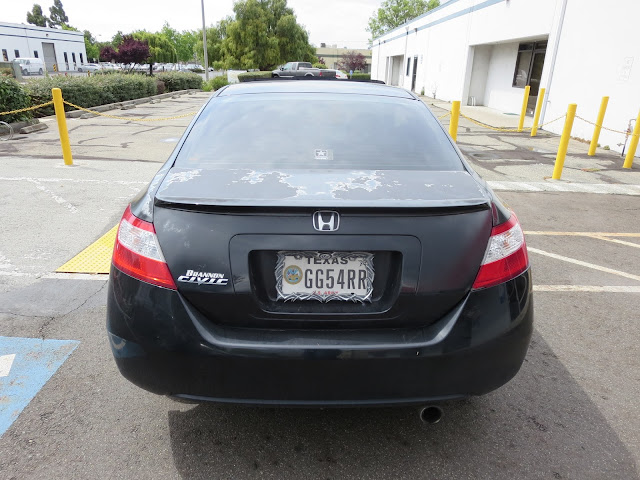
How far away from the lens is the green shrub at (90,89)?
1501 cm

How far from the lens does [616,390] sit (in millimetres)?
2793

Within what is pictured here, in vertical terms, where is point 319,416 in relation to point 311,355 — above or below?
below

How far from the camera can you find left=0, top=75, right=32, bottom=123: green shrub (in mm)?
12359

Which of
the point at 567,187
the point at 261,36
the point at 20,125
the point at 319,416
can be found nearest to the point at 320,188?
the point at 319,416

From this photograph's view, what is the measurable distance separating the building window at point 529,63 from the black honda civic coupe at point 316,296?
18.9 m

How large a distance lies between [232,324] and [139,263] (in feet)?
1.50

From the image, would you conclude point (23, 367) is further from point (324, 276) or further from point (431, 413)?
point (431, 413)

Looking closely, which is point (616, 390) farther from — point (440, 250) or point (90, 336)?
point (90, 336)

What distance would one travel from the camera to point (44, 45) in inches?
2854

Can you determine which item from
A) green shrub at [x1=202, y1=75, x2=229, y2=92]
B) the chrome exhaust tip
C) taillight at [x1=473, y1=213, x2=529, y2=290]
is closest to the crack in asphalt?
the chrome exhaust tip

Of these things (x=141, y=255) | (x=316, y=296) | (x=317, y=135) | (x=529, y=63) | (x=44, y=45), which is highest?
(x=44, y=45)

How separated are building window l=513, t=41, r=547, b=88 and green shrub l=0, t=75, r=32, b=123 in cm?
1749

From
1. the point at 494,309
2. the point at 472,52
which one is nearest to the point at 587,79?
the point at 472,52

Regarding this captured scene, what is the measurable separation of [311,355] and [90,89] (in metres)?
19.6
